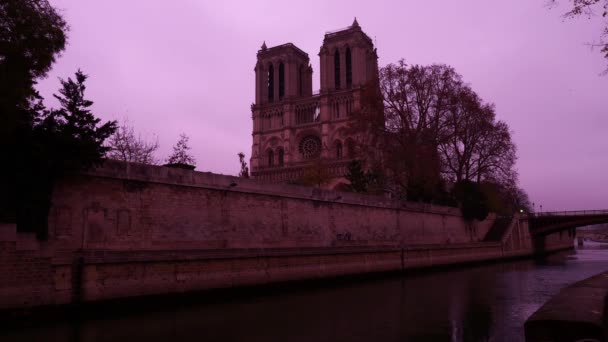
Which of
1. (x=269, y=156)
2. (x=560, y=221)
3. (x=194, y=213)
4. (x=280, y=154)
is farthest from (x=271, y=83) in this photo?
(x=194, y=213)

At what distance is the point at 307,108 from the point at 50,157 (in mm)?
58998

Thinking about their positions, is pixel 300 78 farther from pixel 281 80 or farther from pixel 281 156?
pixel 281 156

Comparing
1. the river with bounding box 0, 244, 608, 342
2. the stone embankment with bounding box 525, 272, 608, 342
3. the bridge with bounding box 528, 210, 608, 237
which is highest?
the bridge with bounding box 528, 210, 608, 237

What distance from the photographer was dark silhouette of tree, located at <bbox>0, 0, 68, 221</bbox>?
10.9 m

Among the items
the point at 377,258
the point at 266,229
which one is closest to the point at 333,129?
the point at 377,258

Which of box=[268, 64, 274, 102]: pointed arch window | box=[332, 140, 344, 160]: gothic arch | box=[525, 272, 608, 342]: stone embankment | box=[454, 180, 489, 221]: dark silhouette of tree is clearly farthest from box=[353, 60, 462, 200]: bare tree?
box=[268, 64, 274, 102]: pointed arch window

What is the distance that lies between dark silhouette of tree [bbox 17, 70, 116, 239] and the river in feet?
9.14

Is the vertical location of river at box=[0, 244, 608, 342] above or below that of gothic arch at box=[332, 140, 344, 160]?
below

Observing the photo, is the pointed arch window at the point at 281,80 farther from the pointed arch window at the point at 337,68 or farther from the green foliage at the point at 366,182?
the green foliage at the point at 366,182

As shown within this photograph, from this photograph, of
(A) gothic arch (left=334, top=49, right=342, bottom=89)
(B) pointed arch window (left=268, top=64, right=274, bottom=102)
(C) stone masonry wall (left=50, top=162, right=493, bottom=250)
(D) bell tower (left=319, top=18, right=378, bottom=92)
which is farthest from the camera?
(B) pointed arch window (left=268, top=64, right=274, bottom=102)

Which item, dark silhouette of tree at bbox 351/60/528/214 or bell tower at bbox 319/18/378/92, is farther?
bell tower at bbox 319/18/378/92

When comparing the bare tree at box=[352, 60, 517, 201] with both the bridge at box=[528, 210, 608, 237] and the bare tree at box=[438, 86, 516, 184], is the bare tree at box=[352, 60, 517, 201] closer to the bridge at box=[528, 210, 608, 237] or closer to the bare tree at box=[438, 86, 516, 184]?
the bare tree at box=[438, 86, 516, 184]

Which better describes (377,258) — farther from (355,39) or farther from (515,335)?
(355,39)

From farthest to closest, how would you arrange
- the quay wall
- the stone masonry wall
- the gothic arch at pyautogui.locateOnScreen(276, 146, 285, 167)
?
the gothic arch at pyautogui.locateOnScreen(276, 146, 285, 167) < the stone masonry wall < the quay wall
